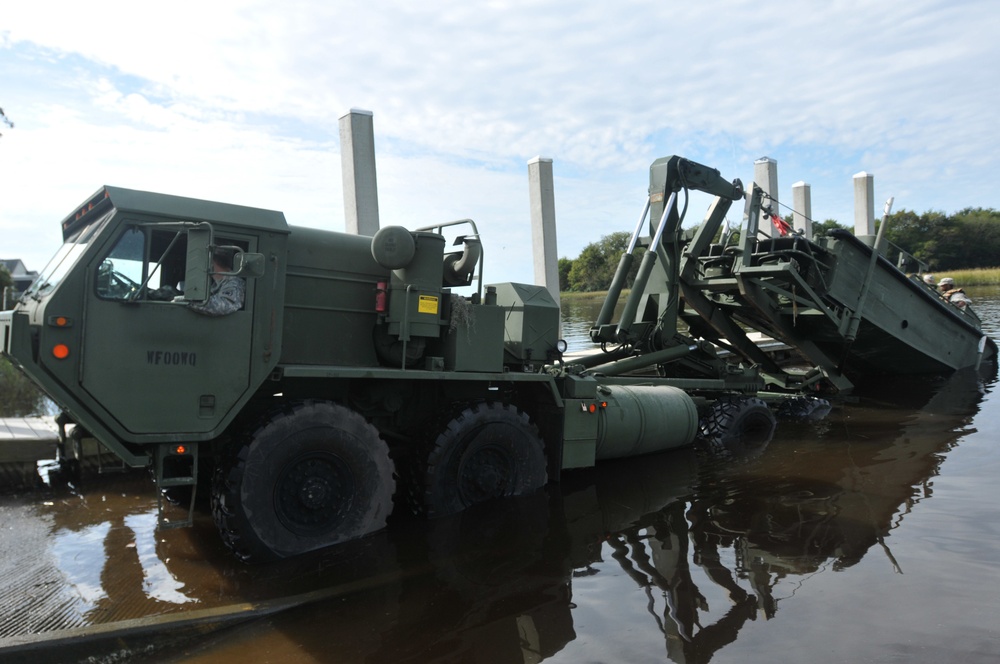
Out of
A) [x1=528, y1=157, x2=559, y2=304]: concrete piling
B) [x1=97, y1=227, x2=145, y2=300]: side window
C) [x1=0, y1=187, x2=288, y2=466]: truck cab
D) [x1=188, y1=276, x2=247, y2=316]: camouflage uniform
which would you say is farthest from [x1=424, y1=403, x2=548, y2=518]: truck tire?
[x1=528, y1=157, x2=559, y2=304]: concrete piling

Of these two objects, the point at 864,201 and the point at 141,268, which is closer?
the point at 141,268

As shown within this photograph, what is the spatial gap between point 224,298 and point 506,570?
274 centimetres

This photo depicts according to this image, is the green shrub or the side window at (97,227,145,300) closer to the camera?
the side window at (97,227,145,300)

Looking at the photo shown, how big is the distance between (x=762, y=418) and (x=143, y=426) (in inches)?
301

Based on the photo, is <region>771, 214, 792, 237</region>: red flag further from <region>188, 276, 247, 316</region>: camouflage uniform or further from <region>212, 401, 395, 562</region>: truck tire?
<region>188, 276, 247, 316</region>: camouflage uniform

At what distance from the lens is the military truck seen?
4.73 m

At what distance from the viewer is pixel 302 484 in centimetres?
524

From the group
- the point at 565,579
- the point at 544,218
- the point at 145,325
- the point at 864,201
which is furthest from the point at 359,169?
the point at 864,201

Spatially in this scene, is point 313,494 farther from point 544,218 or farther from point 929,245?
point 929,245

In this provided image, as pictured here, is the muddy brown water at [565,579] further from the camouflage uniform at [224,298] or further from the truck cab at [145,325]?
the camouflage uniform at [224,298]

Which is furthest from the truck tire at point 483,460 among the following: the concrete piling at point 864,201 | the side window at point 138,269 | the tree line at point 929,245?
the tree line at point 929,245

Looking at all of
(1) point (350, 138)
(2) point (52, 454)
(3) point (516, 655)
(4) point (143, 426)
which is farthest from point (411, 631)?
(1) point (350, 138)

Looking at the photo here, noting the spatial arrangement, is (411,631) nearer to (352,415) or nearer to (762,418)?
(352,415)

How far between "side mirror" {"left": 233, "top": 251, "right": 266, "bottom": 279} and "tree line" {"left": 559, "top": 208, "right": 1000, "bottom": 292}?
4160 cm
